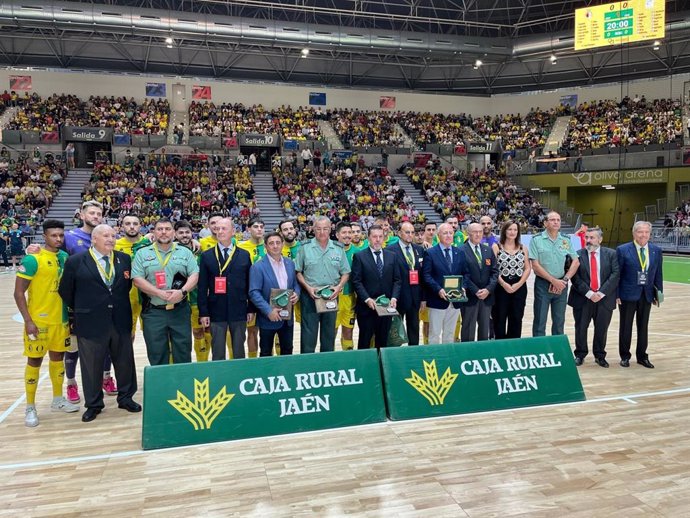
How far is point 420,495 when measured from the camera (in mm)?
3387

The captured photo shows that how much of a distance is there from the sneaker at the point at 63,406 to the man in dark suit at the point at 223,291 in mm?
1352

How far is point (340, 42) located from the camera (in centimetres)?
2425

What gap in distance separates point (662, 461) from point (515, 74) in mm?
34029

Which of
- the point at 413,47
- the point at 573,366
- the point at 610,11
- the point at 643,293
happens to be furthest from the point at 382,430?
the point at 413,47

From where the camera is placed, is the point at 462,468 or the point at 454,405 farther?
the point at 454,405

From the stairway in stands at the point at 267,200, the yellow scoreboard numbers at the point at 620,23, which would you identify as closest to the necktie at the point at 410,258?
the stairway in stands at the point at 267,200

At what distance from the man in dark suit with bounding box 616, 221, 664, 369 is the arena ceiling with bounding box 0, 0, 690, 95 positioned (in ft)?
63.1

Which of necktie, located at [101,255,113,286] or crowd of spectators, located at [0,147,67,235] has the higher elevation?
crowd of spectators, located at [0,147,67,235]

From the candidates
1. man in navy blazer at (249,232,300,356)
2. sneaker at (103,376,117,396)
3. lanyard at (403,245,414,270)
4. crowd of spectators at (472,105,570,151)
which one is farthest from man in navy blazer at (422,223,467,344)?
crowd of spectators at (472,105,570,151)

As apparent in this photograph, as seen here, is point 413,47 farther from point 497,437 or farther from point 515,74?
point 497,437

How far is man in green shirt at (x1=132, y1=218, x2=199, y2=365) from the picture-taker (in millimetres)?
4789

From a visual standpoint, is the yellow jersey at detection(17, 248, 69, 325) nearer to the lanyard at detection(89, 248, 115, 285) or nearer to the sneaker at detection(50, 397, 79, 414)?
the lanyard at detection(89, 248, 115, 285)

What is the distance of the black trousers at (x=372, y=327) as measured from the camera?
5.44 metres

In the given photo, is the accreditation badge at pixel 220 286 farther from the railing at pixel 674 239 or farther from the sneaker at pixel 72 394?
the railing at pixel 674 239
